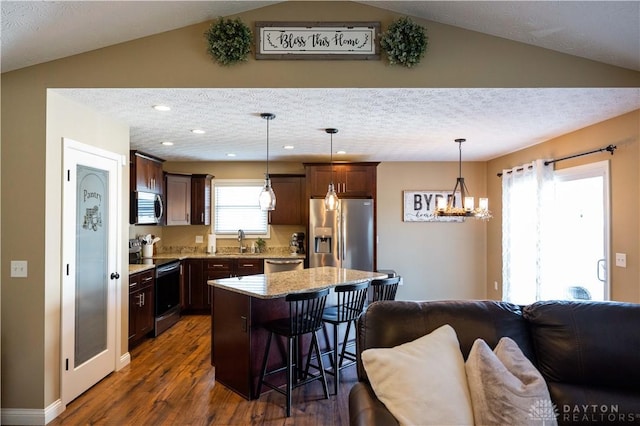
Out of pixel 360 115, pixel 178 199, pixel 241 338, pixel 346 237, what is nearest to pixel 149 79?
pixel 360 115

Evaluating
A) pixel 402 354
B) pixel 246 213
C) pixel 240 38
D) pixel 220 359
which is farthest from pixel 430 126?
pixel 246 213

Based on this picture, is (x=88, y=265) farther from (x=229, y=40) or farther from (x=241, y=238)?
(x=241, y=238)

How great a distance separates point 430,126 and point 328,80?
1.54m

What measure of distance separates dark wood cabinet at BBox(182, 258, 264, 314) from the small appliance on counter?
657 millimetres

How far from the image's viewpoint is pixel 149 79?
8.90 ft

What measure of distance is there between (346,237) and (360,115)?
2427 millimetres

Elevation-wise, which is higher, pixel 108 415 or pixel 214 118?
pixel 214 118

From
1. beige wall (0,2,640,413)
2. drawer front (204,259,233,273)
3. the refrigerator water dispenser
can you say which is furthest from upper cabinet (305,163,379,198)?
beige wall (0,2,640,413)

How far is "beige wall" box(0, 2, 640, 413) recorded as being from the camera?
2697mm

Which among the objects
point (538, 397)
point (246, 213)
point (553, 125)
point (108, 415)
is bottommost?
point (108, 415)

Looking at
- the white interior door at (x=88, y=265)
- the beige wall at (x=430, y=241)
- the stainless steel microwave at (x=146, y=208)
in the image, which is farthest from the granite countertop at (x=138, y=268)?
the beige wall at (x=430, y=241)

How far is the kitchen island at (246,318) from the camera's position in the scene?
3.03m

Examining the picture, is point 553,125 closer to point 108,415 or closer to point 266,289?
point 266,289

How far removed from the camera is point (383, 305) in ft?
6.35
